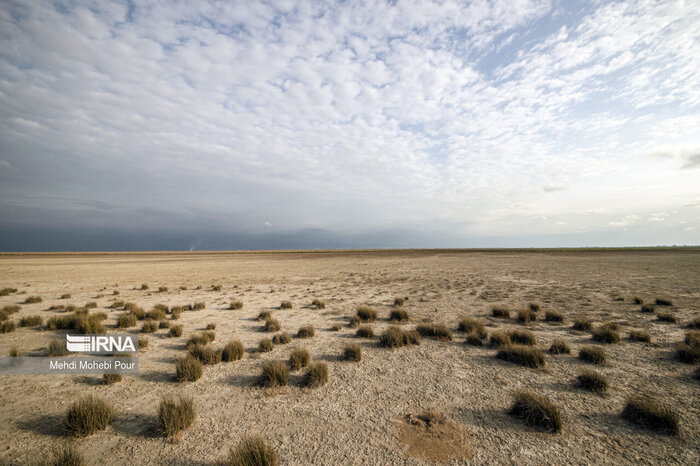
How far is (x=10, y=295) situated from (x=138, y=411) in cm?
2168

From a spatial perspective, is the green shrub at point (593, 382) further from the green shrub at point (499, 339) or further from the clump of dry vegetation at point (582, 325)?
the clump of dry vegetation at point (582, 325)

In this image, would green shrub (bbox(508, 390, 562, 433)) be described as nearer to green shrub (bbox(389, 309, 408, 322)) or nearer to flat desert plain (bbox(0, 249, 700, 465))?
flat desert plain (bbox(0, 249, 700, 465))

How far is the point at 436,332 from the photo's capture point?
31.7ft

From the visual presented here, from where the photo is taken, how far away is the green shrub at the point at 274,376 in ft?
20.6

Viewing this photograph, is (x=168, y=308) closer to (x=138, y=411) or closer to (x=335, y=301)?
(x=335, y=301)

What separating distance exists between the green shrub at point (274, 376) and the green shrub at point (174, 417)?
173 centimetres

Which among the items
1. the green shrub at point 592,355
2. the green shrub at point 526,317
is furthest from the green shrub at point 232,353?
the green shrub at point 526,317

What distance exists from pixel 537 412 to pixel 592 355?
3964mm

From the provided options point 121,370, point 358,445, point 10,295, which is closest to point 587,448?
point 358,445

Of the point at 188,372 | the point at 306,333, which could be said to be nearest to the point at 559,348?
the point at 306,333

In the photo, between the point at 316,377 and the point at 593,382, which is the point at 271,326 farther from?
the point at 593,382

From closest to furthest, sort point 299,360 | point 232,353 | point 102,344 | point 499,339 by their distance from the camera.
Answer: point 299,360, point 232,353, point 499,339, point 102,344

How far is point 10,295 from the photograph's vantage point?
1758cm

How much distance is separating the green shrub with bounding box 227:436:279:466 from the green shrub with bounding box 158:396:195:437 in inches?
55.2
